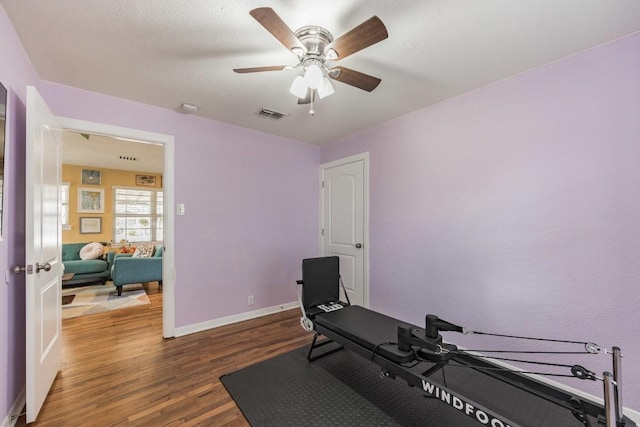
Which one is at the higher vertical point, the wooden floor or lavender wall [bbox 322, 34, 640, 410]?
lavender wall [bbox 322, 34, 640, 410]

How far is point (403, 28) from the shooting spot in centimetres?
171

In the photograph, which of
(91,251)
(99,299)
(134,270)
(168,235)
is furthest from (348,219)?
(91,251)

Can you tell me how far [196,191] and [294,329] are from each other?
76.1 inches

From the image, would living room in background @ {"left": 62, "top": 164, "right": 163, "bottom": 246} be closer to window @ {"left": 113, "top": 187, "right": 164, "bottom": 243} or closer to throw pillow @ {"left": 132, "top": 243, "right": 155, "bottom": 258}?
window @ {"left": 113, "top": 187, "right": 164, "bottom": 243}

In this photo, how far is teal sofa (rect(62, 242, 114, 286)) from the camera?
496cm

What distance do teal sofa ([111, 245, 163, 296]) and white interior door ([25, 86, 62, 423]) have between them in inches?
97.2

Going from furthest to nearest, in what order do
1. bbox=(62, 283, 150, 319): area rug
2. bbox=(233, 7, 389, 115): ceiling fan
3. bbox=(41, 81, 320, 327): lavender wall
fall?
bbox=(62, 283, 150, 319): area rug → bbox=(41, 81, 320, 327): lavender wall → bbox=(233, 7, 389, 115): ceiling fan

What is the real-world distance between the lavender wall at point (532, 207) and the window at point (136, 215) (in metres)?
6.27

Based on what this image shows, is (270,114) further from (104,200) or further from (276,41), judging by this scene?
(104,200)

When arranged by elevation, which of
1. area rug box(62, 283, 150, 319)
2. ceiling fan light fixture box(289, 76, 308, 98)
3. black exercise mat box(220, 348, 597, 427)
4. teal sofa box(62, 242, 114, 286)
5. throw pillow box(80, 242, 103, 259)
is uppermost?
ceiling fan light fixture box(289, 76, 308, 98)

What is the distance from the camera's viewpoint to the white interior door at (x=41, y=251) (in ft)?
5.47

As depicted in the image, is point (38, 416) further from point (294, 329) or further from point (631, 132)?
point (631, 132)

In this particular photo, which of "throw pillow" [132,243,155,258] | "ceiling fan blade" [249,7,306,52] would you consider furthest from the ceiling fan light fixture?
"throw pillow" [132,243,155,258]

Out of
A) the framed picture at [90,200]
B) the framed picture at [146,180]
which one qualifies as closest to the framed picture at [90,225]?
the framed picture at [90,200]
